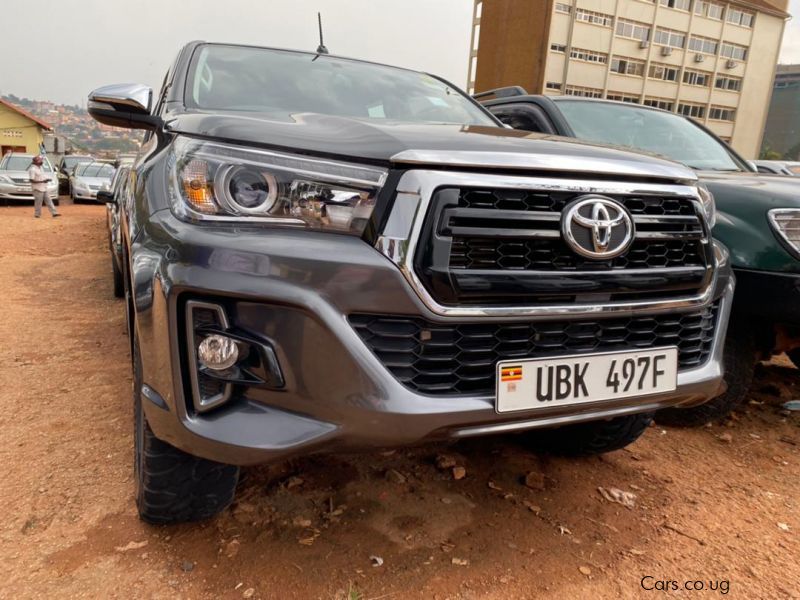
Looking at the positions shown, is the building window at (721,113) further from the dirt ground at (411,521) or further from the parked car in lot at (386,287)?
the parked car in lot at (386,287)

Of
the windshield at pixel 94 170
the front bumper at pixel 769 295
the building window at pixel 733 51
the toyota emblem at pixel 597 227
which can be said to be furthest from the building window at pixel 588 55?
the toyota emblem at pixel 597 227

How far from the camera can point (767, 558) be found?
1848 mm

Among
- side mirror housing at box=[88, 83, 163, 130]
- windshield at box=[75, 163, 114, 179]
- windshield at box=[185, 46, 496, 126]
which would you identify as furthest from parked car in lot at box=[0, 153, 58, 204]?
side mirror housing at box=[88, 83, 163, 130]

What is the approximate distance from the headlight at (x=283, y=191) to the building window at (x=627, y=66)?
154 feet

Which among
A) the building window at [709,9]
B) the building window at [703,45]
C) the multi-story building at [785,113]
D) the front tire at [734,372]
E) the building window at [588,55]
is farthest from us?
the multi-story building at [785,113]

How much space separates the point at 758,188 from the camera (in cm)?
252

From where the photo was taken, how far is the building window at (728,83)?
47156 millimetres

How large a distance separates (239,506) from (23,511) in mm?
695

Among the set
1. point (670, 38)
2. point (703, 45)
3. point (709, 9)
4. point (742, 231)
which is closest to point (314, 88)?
point (742, 231)

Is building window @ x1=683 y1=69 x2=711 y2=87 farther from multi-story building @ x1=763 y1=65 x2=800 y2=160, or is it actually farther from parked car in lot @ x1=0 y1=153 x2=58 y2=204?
multi-story building @ x1=763 y1=65 x2=800 y2=160

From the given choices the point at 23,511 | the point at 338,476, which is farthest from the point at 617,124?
the point at 23,511

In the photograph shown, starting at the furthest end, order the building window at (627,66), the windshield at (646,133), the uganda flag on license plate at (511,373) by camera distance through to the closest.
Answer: the building window at (627,66), the windshield at (646,133), the uganda flag on license plate at (511,373)

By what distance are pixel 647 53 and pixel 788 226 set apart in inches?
1885

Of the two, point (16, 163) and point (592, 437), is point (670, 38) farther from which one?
point (592, 437)
